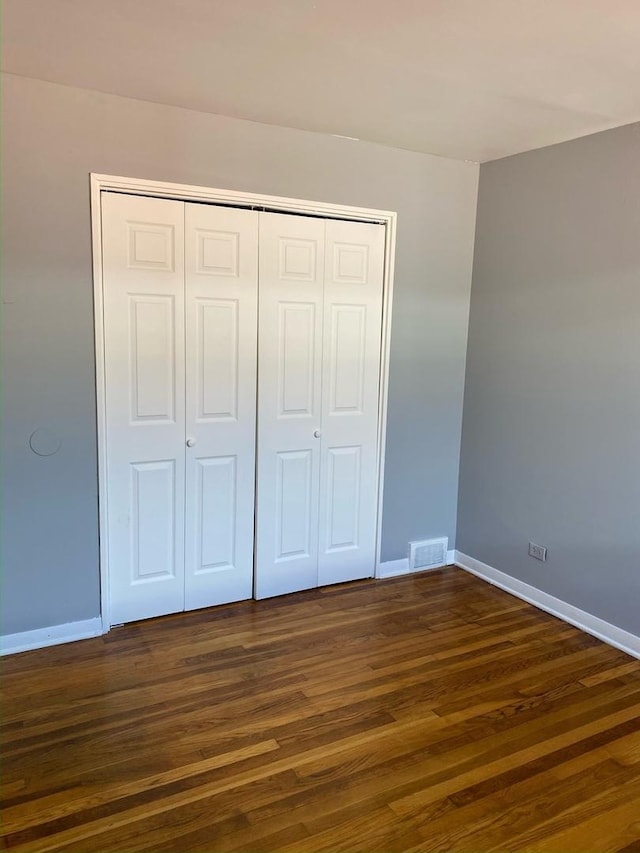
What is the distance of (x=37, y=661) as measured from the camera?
2906mm

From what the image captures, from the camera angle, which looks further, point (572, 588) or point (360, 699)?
point (572, 588)

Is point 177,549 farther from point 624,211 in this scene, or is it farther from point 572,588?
point 624,211

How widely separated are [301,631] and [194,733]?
3.00 feet

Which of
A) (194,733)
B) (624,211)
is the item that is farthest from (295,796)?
(624,211)

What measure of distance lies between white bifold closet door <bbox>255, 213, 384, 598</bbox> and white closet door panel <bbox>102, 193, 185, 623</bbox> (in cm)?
46

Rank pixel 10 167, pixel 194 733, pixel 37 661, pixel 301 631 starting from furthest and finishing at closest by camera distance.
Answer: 1. pixel 301 631
2. pixel 37 661
3. pixel 10 167
4. pixel 194 733

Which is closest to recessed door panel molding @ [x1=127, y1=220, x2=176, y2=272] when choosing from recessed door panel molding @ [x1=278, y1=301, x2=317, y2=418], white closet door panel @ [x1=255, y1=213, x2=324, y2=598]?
white closet door panel @ [x1=255, y1=213, x2=324, y2=598]

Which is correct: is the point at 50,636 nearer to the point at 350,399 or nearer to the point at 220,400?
the point at 220,400

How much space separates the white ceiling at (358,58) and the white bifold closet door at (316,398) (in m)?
0.63

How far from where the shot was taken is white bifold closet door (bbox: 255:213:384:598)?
341cm

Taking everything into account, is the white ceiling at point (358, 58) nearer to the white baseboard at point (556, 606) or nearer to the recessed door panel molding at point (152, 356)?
the recessed door panel molding at point (152, 356)

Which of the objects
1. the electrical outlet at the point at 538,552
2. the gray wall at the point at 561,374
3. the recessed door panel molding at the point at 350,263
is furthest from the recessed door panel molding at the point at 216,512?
the electrical outlet at the point at 538,552

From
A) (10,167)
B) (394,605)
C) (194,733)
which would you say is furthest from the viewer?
(394,605)

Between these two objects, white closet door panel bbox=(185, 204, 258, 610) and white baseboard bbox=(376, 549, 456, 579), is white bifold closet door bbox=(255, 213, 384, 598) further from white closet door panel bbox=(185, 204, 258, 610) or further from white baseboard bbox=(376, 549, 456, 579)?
white baseboard bbox=(376, 549, 456, 579)
